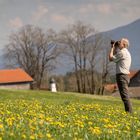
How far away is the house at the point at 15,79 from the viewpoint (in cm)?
10212

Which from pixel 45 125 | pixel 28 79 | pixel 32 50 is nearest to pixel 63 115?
pixel 45 125

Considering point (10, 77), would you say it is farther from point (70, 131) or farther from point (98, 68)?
A: point (70, 131)

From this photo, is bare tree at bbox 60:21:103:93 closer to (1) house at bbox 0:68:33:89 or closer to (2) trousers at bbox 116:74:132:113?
(1) house at bbox 0:68:33:89

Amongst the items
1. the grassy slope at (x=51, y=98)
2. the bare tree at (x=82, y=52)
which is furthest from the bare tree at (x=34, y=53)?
the grassy slope at (x=51, y=98)

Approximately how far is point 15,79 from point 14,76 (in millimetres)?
1077

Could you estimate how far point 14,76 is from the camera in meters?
105

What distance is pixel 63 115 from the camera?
11430 millimetres

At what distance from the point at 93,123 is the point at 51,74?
105 meters

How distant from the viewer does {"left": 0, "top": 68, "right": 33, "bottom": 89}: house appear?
102125 millimetres

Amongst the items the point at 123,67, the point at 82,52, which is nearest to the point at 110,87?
the point at 82,52

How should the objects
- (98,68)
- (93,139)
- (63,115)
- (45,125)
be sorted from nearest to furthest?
(93,139) → (45,125) → (63,115) → (98,68)

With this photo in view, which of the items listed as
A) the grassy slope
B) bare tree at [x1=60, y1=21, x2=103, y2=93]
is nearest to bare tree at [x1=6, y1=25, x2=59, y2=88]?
bare tree at [x1=60, y1=21, x2=103, y2=93]

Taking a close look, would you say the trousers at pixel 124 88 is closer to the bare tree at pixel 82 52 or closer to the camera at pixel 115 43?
the camera at pixel 115 43

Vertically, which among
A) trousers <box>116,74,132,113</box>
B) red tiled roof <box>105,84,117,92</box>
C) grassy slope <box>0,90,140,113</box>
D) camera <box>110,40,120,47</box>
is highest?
camera <box>110,40,120,47</box>
